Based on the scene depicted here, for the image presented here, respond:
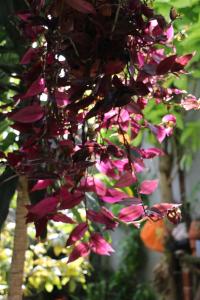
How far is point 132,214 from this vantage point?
649 mm

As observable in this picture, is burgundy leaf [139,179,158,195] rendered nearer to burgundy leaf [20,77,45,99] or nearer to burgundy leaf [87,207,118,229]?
burgundy leaf [87,207,118,229]

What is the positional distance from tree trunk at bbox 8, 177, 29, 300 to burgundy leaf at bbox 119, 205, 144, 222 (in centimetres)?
31

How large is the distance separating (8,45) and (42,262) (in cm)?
80

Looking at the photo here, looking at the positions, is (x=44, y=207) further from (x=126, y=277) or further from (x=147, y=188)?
(x=126, y=277)

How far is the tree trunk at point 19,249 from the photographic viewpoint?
2.94ft

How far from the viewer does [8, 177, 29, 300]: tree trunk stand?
2.94ft

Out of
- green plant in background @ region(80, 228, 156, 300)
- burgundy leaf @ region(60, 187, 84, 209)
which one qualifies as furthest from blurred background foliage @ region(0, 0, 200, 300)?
green plant in background @ region(80, 228, 156, 300)

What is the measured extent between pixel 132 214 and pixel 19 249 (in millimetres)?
373

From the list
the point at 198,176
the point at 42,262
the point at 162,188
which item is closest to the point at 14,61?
the point at 42,262

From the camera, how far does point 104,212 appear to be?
663mm

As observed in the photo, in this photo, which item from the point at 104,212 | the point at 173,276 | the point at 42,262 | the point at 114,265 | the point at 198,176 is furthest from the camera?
the point at 114,265

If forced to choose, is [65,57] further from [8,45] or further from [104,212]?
[8,45]

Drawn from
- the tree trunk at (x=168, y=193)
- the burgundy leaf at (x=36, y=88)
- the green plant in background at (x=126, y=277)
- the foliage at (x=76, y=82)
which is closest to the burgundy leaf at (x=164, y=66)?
the foliage at (x=76, y=82)

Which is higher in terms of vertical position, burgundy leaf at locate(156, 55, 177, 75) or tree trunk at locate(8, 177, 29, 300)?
burgundy leaf at locate(156, 55, 177, 75)
